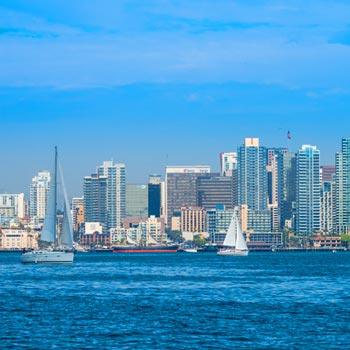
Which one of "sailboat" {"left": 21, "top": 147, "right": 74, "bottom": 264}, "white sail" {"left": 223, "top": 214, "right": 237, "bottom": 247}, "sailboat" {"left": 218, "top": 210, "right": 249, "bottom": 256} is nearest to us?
"sailboat" {"left": 21, "top": 147, "right": 74, "bottom": 264}

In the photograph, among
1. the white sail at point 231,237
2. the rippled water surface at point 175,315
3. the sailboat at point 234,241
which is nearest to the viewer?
the rippled water surface at point 175,315

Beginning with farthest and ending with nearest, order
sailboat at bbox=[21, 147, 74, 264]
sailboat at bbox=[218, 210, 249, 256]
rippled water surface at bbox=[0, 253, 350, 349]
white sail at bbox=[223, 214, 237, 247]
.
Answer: white sail at bbox=[223, 214, 237, 247]
sailboat at bbox=[218, 210, 249, 256]
sailboat at bbox=[21, 147, 74, 264]
rippled water surface at bbox=[0, 253, 350, 349]

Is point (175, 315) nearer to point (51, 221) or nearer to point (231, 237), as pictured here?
point (51, 221)

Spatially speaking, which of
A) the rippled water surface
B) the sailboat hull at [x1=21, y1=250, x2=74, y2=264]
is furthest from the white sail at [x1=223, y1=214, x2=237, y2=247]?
the rippled water surface

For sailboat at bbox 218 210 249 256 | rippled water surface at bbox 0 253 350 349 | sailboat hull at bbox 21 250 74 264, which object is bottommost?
rippled water surface at bbox 0 253 350 349

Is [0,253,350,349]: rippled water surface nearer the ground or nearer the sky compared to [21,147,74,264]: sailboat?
nearer the ground

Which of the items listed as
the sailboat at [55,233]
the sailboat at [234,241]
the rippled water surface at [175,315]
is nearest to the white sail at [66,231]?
the sailboat at [55,233]

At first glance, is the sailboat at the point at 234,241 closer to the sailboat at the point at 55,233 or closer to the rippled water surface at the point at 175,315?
the sailboat at the point at 55,233

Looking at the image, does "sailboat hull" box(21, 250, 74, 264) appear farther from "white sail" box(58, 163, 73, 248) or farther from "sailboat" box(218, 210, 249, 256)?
"sailboat" box(218, 210, 249, 256)

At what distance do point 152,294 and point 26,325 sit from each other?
1970 centimetres

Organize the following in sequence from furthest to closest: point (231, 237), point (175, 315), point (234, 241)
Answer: point (234, 241) < point (231, 237) < point (175, 315)

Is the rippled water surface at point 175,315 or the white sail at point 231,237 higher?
the white sail at point 231,237

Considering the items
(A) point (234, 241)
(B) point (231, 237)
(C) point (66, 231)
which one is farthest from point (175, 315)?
(A) point (234, 241)

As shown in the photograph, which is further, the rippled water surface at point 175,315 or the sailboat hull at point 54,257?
the sailboat hull at point 54,257
